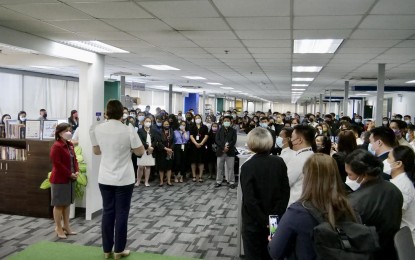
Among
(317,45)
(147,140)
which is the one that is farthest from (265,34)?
(147,140)

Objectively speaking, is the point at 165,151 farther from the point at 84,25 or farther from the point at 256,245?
the point at 256,245

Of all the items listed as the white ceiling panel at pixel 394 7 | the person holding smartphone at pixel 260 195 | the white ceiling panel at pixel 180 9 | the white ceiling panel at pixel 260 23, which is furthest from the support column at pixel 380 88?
the person holding smartphone at pixel 260 195

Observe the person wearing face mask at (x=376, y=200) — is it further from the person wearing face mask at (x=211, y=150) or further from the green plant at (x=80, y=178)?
the person wearing face mask at (x=211, y=150)

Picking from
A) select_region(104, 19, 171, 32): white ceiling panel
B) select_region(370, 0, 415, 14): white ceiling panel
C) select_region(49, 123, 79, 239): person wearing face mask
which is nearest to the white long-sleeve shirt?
select_region(370, 0, 415, 14): white ceiling panel

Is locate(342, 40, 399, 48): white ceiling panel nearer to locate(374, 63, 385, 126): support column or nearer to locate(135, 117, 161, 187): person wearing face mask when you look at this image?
locate(374, 63, 385, 126): support column

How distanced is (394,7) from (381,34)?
1.32 meters

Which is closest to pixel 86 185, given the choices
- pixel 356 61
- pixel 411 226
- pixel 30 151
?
pixel 30 151

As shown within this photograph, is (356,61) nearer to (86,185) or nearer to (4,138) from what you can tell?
(86,185)

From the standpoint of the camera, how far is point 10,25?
435 cm

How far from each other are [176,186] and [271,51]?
140 inches

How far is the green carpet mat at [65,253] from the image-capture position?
415 centimetres

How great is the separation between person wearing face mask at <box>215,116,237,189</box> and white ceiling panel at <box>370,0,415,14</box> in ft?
15.4

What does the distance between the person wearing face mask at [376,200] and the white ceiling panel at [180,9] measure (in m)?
1.85

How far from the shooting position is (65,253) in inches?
168
